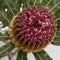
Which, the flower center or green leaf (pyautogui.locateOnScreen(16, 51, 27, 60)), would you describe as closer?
the flower center

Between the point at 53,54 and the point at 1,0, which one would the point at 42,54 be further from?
the point at 53,54

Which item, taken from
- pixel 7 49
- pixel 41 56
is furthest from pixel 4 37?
pixel 41 56

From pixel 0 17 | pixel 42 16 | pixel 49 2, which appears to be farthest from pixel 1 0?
pixel 42 16

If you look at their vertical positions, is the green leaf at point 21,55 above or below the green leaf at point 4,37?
below

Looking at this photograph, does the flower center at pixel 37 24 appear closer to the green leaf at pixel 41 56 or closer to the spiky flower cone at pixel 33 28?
the spiky flower cone at pixel 33 28

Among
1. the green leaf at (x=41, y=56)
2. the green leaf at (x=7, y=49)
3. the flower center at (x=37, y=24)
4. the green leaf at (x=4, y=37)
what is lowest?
the green leaf at (x=41, y=56)

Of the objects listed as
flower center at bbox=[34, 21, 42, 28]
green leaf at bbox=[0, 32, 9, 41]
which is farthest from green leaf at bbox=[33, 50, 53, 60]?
flower center at bbox=[34, 21, 42, 28]

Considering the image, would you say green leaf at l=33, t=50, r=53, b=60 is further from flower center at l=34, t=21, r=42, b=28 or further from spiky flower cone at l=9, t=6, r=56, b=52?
flower center at l=34, t=21, r=42, b=28

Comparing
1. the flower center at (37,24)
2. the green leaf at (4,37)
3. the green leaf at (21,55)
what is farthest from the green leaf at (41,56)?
the flower center at (37,24)

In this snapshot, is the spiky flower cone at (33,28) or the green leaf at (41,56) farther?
the green leaf at (41,56)
